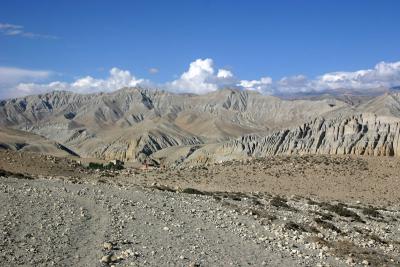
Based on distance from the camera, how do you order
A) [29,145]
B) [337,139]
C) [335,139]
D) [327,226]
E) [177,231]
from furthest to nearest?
[29,145], [335,139], [337,139], [327,226], [177,231]

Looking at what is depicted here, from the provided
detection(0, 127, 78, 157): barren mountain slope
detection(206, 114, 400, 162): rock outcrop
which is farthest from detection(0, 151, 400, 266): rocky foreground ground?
detection(0, 127, 78, 157): barren mountain slope

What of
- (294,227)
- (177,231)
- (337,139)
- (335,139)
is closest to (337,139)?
(337,139)

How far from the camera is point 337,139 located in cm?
6675

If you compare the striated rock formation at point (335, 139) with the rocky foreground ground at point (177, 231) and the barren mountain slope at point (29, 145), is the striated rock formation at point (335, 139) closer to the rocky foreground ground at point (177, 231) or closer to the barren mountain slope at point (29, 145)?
the rocky foreground ground at point (177, 231)

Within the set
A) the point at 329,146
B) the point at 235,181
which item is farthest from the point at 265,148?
the point at 235,181

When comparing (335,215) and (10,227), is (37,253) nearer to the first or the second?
(10,227)

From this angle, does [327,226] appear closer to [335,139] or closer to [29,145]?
[335,139]

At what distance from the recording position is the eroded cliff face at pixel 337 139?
199ft

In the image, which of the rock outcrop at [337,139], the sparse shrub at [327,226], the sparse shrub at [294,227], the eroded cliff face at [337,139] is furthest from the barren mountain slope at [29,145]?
the sparse shrub at [294,227]

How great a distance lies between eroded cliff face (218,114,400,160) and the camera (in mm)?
60750

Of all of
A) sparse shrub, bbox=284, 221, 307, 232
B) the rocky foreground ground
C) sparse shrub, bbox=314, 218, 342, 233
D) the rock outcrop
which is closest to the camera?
the rocky foreground ground

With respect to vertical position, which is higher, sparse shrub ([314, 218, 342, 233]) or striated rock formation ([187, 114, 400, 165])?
striated rock formation ([187, 114, 400, 165])

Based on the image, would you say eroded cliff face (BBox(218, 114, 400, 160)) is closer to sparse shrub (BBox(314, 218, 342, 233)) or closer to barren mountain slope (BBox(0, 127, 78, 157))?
sparse shrub (BBox(314, 218, 342, 233))

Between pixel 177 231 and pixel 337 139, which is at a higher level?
pixel 337 139
